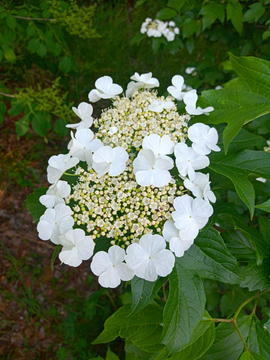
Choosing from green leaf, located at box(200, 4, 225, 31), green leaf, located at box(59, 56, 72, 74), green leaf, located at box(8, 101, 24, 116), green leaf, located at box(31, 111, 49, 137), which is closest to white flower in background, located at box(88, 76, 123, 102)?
green leaf, located at box(200, 4, 225, 31)

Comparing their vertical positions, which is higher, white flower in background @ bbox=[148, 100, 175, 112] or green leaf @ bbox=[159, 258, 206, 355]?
white flower in background @ bbox=[148, 100, 175, 112]

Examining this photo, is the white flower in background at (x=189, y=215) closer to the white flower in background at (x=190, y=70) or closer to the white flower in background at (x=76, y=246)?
the white flower in background at (x=76, y=246)

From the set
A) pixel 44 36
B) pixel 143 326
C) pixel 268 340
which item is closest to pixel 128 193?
pixel 143 326

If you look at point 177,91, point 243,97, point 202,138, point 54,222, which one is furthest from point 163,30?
point 54,222

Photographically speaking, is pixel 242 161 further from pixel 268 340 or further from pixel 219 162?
pixel 268 340

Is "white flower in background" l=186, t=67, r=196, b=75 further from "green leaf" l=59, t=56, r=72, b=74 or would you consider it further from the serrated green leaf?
the serrated green leaf
